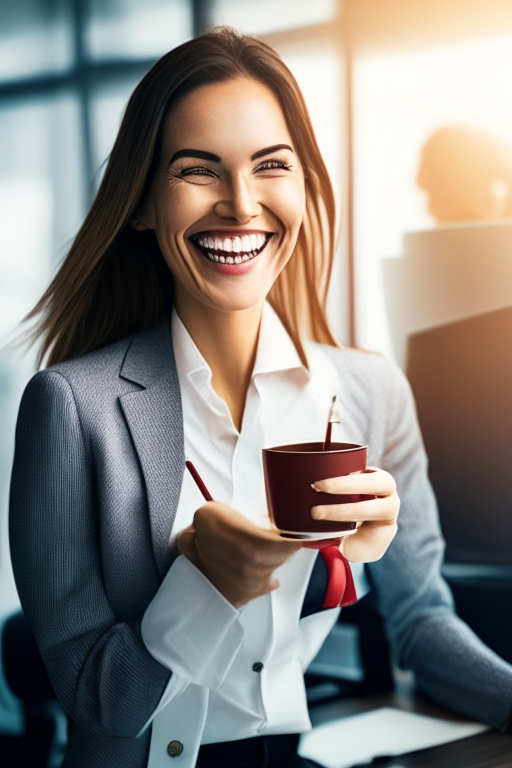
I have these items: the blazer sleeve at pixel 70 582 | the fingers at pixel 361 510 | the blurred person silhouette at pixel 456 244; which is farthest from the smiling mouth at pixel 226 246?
the blurred person silhouette at pixel 456 244

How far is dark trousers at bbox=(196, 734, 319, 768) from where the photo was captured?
98 centimetres

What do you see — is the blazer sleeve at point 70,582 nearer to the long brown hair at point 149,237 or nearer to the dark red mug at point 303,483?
the long brown hair at point 149,237

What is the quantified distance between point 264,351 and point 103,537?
1.07 feet

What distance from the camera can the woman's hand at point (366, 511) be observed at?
0.75m

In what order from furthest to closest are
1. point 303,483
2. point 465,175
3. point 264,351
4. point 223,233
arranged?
1. point 465,175
2. point 264,351
3. point 223,233
4. point 303,483

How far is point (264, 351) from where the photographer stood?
1.06m

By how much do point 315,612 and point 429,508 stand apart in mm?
253

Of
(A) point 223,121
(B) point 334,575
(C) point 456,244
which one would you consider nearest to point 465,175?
(C) point 456,244

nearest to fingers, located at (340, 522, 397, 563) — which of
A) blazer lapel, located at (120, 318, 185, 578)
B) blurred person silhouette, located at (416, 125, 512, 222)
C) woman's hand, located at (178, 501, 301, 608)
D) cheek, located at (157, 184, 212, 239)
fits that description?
Answer: woman's hand, located at (178, 501, 301, 608)

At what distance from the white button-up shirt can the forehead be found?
0.24m

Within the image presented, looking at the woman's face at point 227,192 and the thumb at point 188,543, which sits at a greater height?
the woman's face at point 227,192

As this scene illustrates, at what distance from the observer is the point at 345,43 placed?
1.35 m

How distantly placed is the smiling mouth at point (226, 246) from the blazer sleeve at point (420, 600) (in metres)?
0.33

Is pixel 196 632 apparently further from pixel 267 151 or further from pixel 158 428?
pixel 267 151
